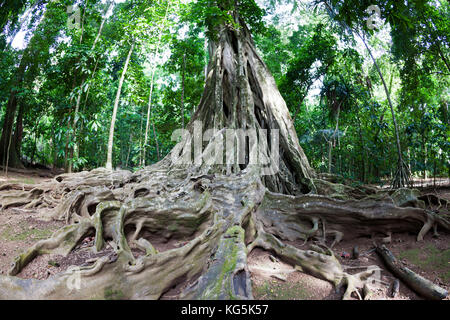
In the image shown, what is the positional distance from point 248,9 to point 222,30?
94cm

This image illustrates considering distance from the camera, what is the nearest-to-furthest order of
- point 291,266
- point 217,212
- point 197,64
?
point 291,266, point 217,212, point 197,64

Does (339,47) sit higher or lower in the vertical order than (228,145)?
higher

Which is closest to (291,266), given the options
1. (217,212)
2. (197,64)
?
(217,212)

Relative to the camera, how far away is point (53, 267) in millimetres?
2590

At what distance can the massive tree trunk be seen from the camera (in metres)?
2.01

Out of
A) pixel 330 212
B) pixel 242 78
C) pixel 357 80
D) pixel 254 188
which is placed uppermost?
pixel 357 80

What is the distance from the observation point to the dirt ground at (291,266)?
2.24 m

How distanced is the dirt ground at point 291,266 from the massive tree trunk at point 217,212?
0.10 m

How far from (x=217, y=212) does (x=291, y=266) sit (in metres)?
1.06

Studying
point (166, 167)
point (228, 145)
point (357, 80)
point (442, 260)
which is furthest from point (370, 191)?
point (357, 80)

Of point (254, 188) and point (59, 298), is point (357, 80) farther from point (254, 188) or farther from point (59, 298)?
point (59, 298)

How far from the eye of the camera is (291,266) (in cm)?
268

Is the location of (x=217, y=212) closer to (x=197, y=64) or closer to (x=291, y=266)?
(x=291, y=266)

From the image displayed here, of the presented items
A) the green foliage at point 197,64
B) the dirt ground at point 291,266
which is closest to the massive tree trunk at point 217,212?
the dirt ground at point 291,266
